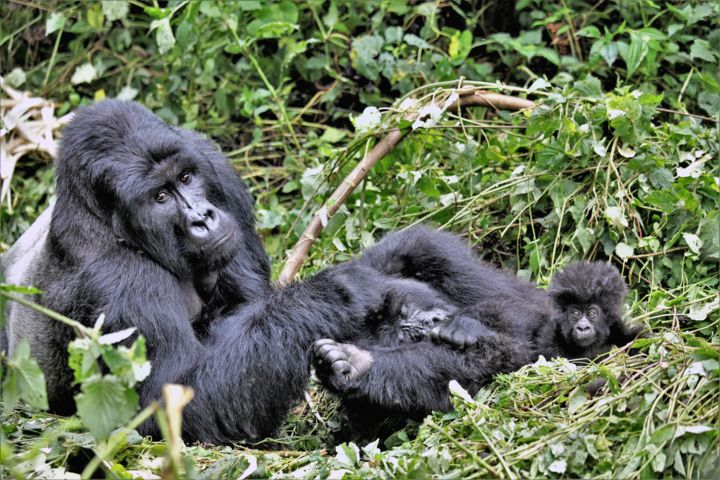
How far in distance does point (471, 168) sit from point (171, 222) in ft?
6.39

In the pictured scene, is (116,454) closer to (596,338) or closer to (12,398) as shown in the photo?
(12,398)

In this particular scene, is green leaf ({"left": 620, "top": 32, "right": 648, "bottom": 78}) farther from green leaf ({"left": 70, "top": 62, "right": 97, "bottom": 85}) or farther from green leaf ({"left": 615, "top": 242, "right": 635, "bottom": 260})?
green leaf ({"left": 70, "top": 62, "right": 97, "bottom": 85})

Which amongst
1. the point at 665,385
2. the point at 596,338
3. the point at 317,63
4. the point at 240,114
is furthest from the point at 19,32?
the point at 665,385

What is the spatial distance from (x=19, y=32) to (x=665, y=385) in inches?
243

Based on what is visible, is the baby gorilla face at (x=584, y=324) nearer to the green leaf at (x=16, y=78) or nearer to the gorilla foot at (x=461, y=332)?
the gorilla foot at (x=461, y=332)

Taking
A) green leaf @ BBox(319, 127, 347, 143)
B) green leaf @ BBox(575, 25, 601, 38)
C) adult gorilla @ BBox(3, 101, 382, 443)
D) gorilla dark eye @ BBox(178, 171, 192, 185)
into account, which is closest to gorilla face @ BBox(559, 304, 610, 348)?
adult gorilla @ BBox(3, 101, 382, 443)

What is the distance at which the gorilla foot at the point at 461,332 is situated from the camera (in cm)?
419

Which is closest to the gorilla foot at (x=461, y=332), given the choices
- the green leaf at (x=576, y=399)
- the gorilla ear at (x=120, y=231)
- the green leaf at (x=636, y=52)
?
the green leaf at (x=576, y=399)

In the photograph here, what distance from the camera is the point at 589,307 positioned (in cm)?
440

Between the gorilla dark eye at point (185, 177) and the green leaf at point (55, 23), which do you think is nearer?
the gorilla dark eye at point (185, 177)

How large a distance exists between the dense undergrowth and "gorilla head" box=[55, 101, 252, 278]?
82 cm

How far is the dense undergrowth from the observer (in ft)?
11.3

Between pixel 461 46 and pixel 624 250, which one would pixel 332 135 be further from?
pixel 624 250

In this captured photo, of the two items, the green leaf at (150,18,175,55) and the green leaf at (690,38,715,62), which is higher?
the green leaf at (150,18,175,55)
